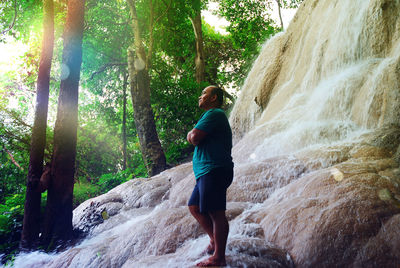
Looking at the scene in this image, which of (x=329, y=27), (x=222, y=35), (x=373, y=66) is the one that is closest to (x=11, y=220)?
(x=373, y=66)

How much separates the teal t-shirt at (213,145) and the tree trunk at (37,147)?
14.6 feet

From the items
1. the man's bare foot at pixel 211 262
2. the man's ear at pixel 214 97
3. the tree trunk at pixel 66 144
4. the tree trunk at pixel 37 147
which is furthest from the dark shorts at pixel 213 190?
the tree trunk at pixel 37 147

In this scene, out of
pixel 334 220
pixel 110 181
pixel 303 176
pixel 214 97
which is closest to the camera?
pixel 334 220

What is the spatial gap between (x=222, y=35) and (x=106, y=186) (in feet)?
49.4

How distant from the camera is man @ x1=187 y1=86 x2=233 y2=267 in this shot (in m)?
2.87

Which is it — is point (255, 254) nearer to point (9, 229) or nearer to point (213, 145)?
point (213, 145)

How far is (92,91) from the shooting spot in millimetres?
16844

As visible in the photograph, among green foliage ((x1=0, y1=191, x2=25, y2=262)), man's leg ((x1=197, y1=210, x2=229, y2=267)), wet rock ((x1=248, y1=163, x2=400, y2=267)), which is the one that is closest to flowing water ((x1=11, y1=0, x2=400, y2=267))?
wet rock ((x1=248, y1=163, x2=400, y2=267))

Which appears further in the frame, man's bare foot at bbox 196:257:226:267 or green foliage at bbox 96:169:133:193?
green foliage at bbox 96:169:133:193

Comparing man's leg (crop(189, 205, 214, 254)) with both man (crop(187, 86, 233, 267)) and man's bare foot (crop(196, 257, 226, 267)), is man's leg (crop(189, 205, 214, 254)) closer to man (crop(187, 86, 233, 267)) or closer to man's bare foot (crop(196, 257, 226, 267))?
man (crop(187, 86, 233, 267))

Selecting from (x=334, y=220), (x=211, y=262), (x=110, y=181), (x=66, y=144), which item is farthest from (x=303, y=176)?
(x=110, y=181)

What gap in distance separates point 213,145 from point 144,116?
842 cm

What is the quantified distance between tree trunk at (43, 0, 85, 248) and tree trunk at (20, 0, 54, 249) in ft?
0.88

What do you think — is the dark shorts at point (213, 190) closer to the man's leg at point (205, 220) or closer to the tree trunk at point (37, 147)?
the man's leg at point (205, 220)
